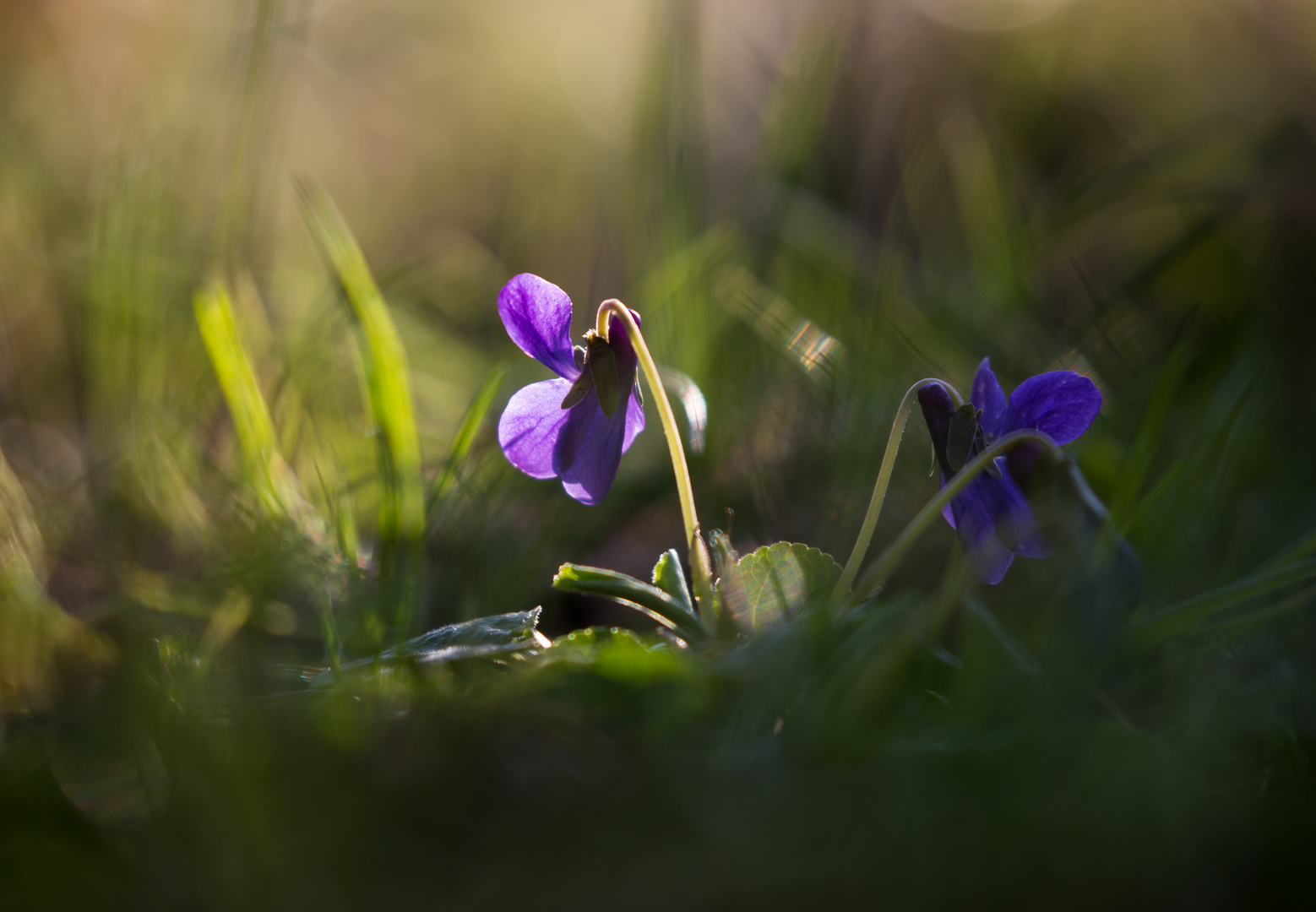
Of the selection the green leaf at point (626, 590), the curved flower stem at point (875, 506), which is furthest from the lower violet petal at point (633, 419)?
the curved flower stem at point (875, 506)

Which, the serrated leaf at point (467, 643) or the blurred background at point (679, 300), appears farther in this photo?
the blurred background at point (679, 300)

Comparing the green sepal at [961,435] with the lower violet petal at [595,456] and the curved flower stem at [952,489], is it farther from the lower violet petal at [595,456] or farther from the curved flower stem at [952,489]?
the lower violet petal at [595,456]

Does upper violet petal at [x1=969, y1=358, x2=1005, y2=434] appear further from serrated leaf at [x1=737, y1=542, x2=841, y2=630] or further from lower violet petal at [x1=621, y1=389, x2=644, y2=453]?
lower violet petal at [x1=621, y1=389, x2=644, y2=453]

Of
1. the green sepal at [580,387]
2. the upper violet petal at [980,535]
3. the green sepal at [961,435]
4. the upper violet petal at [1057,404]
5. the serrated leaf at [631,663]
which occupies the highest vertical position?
the upper violet petal at [1057,404]

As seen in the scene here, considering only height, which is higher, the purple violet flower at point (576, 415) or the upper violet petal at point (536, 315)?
the upper violet petal at point (536, 315)

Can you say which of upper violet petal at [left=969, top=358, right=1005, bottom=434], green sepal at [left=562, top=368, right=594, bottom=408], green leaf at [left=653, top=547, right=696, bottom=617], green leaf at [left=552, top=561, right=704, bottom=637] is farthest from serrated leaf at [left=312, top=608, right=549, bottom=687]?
upper violet petal at [left=969, top=358, right=1005, bottom=434]

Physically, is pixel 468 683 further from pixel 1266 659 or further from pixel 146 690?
pixel 1266 659

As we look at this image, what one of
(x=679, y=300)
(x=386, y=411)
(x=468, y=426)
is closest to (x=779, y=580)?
(x=468, y=426)
